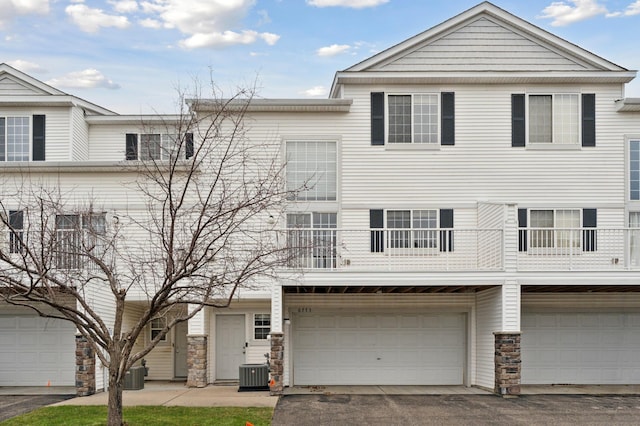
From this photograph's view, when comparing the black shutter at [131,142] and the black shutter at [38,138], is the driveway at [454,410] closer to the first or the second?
the black shutter at [131,142]

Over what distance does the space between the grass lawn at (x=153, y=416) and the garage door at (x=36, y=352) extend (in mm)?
4591

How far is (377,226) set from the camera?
19.0 metres

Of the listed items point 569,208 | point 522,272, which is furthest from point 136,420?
point 569,208

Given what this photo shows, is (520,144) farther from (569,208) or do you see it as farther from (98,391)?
(98,391)

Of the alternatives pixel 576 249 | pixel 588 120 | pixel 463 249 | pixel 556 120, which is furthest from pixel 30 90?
pixel 576 249

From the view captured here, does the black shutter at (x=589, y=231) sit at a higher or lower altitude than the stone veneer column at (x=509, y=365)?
higher

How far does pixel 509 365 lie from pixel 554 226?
15.5ft

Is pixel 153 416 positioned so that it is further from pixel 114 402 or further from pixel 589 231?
pixel 589 231

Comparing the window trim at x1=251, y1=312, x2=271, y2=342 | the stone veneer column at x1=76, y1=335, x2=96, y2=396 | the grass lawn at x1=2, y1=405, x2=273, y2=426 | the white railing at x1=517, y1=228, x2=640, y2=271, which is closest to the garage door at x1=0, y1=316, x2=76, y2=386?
the stone veneer column at x1=76, y1=335, x2=96, y2=396

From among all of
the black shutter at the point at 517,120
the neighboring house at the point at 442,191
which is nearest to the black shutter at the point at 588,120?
the neighboring house at the point at 442,191

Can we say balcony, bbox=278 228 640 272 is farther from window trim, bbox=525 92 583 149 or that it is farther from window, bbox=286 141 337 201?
window trim, bbox=525 92 583 149

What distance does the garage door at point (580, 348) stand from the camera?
62.8 ft

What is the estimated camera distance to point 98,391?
17516 mm

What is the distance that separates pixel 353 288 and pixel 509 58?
8178 mm
